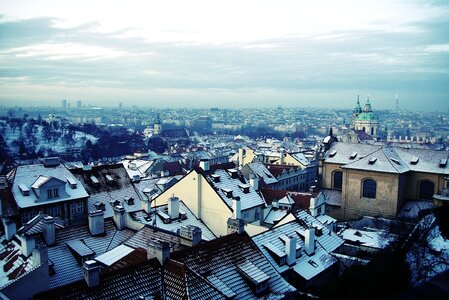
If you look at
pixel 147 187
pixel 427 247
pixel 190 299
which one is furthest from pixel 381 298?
pixel 147 187

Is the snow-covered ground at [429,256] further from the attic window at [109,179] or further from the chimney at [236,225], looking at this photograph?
the attic window at [109,179]

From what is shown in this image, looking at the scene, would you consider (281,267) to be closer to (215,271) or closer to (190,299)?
(215,271)

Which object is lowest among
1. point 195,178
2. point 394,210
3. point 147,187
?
point 394,210

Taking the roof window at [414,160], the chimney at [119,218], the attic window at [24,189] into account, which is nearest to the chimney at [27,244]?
the chimney at [119,218]

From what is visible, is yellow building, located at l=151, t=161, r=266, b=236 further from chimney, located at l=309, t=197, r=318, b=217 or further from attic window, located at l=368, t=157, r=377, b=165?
attic window, located at l=368, t=157, r=377, b=165

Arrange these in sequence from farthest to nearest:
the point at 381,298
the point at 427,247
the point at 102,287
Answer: the point at 427,247, the point at 381,298, the point at 102,287

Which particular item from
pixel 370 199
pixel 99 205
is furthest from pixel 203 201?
pixel 370 199

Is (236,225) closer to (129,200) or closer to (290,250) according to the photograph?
(290,250)
